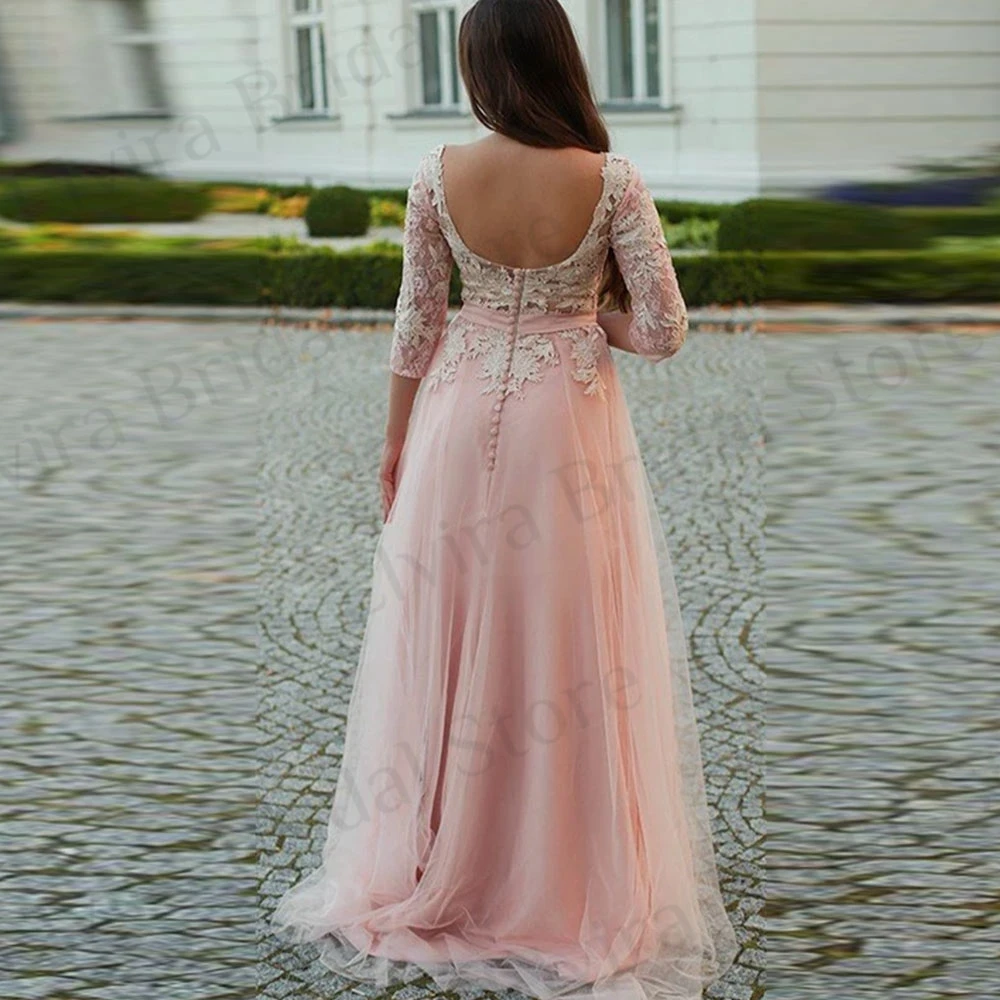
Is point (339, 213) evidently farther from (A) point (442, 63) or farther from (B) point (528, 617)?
(B) point (528, 617)

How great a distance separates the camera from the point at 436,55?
16375mm

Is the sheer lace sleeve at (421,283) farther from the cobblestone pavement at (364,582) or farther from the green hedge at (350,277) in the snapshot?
the green hedge at (350,277)

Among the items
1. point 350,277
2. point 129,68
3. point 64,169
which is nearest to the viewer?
point 350,277

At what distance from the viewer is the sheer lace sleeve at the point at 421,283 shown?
331 centimetres

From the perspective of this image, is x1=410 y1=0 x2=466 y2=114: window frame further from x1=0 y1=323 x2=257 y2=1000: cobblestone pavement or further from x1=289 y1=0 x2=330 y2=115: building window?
x1=0 y1=323 x2=257 y2=1000: cobblestone pavement

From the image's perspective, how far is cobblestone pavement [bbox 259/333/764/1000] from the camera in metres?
3.81

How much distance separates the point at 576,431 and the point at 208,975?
1.27 m

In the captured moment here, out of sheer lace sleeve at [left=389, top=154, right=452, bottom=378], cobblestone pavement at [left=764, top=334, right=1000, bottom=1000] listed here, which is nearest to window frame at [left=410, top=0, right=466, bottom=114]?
cobblestone pavement at [left=764, top=334, right=1000, bottom=1000]

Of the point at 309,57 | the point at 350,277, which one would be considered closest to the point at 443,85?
the point at 309,57

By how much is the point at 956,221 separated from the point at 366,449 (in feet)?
25.6

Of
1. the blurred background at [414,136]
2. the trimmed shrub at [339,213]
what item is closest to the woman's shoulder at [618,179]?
the blurred background at [414,136]

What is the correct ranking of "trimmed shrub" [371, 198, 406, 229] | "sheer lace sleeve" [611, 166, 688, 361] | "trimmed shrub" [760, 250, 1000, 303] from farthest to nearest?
"trimmed shrub" [371, 198, 406, 229]
"trimmed shrub" [760, 250, 1000, 303]
"sheer lace sleeve" [611, 166, 688, 361]

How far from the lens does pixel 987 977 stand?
3.17 meters

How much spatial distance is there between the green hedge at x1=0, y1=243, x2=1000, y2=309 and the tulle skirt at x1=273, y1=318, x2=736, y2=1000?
9.20 m
